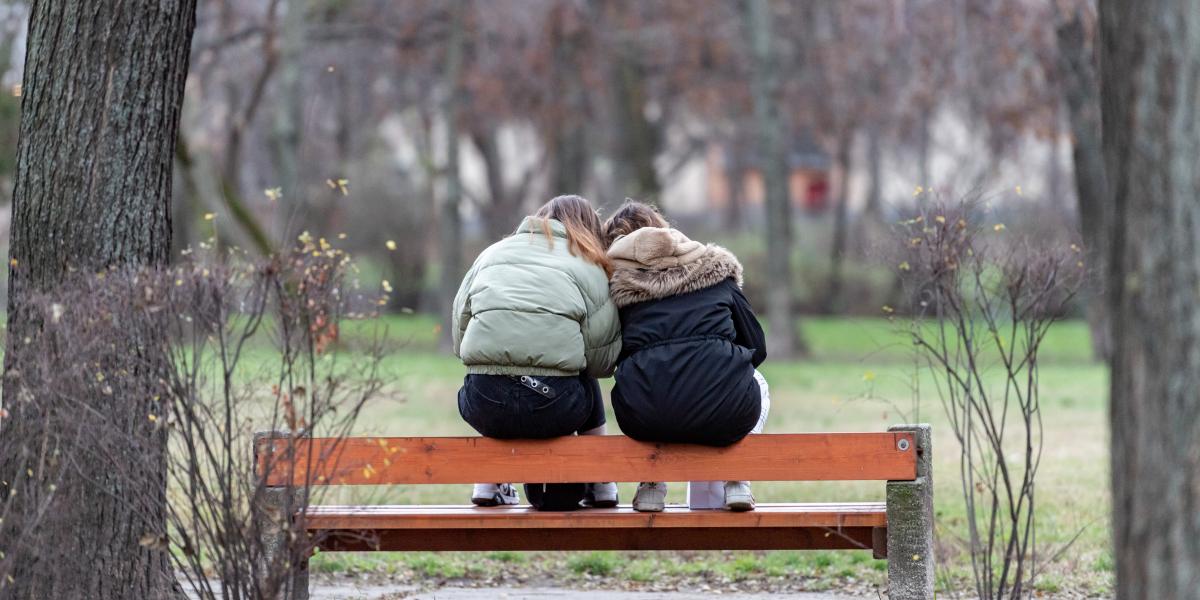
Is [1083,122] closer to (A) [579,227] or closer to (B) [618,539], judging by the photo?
(A) [579,227]

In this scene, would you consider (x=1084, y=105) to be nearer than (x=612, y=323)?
No

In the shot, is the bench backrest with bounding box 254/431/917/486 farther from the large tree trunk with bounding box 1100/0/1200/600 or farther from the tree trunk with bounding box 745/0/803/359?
the tree trunk with bounding box 745/0/803/359

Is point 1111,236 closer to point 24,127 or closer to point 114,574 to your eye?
point 114,574

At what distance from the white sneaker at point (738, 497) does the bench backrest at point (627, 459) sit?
9cm

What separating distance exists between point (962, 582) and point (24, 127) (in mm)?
4090

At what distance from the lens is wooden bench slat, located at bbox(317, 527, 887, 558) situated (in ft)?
16.2

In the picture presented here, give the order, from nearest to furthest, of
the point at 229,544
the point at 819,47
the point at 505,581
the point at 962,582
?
the point at 229,544 → the point at 962,582 → the point at 505,581 → the point at 819,47

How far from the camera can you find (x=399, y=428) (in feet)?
40.6

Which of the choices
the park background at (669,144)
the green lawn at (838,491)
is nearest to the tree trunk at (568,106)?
the park background at (669,144)

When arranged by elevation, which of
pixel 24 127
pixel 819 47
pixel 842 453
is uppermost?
pixel 819 47

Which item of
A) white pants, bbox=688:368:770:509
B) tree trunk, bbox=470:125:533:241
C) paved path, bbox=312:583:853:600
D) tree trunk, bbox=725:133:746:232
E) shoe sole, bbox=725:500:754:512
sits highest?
tree trunk, bbox=725:133:746:232

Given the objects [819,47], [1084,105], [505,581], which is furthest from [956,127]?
[505,581]

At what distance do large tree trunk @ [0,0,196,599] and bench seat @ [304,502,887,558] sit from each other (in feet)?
2.35

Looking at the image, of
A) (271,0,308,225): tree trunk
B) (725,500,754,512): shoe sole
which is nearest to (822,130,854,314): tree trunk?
(271,0,308,225): tree trunk
